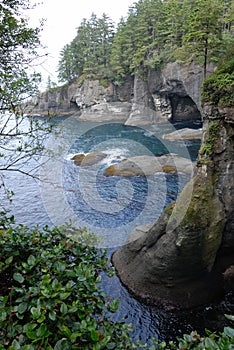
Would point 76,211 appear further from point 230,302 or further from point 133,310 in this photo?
point 230,302

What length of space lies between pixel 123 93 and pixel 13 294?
56633mm

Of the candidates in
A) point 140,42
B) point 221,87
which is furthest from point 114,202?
point 140,42

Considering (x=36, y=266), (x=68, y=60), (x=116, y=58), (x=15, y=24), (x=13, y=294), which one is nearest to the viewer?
(x=13, y=294)

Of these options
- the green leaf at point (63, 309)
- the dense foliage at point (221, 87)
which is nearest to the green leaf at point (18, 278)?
the green leaf at point (63, 309)

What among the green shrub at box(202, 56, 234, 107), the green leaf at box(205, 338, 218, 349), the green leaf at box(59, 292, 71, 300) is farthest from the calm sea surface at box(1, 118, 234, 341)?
the green shrub at box(202, 56, 234, 107)

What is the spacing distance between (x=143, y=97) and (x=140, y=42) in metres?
9.54

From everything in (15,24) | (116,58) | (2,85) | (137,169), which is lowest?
(137,169)

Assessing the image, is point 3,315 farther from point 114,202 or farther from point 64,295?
point 114,202

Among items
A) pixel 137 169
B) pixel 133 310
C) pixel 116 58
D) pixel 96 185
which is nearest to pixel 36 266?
pixel 133 310

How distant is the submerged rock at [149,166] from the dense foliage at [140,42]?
10.5 m

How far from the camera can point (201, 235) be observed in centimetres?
1055

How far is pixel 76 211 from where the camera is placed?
62.9ft

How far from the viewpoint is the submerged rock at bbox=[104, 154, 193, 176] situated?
82.8ft

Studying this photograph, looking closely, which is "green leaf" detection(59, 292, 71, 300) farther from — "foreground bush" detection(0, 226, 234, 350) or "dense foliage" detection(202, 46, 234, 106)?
"dense foliage" detection(202, 46, 234, 106)
